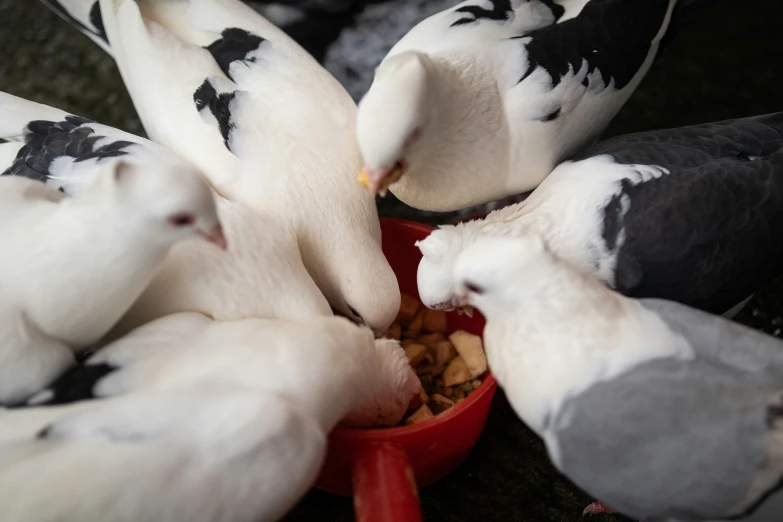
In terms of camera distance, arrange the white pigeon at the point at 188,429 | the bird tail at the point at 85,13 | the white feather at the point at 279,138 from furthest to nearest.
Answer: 1. the bird tail at the point at 85,13
2. the white feather at the point at 279,138
3. the white pigeon at the point at 188,429

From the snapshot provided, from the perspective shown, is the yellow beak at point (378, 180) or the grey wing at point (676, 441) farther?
the yellow beak at point (378, 180)

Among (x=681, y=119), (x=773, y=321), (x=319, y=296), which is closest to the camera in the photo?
(x=319, y=296)

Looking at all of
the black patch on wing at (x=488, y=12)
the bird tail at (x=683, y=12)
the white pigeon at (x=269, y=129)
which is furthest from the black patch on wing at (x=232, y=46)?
the bird tail at (x=683, y=12)

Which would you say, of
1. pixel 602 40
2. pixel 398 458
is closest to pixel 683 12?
pixel 602 40

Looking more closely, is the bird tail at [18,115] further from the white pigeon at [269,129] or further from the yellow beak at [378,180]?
the yellow beak at [378,180]

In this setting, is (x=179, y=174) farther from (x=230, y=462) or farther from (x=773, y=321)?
(x=773, y=321)

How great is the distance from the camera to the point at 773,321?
117 centimetres

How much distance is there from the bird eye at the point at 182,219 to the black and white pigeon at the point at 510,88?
0.73ft

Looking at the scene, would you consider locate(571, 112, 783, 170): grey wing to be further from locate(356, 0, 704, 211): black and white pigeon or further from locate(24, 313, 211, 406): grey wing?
locate(24, 313, 211, 406): grey wing

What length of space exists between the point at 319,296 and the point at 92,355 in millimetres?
268

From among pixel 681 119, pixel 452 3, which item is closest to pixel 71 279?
pixel 452 3

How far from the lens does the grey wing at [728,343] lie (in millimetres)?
663

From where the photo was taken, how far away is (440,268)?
2.72 ft

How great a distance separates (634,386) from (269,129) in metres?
0.59
